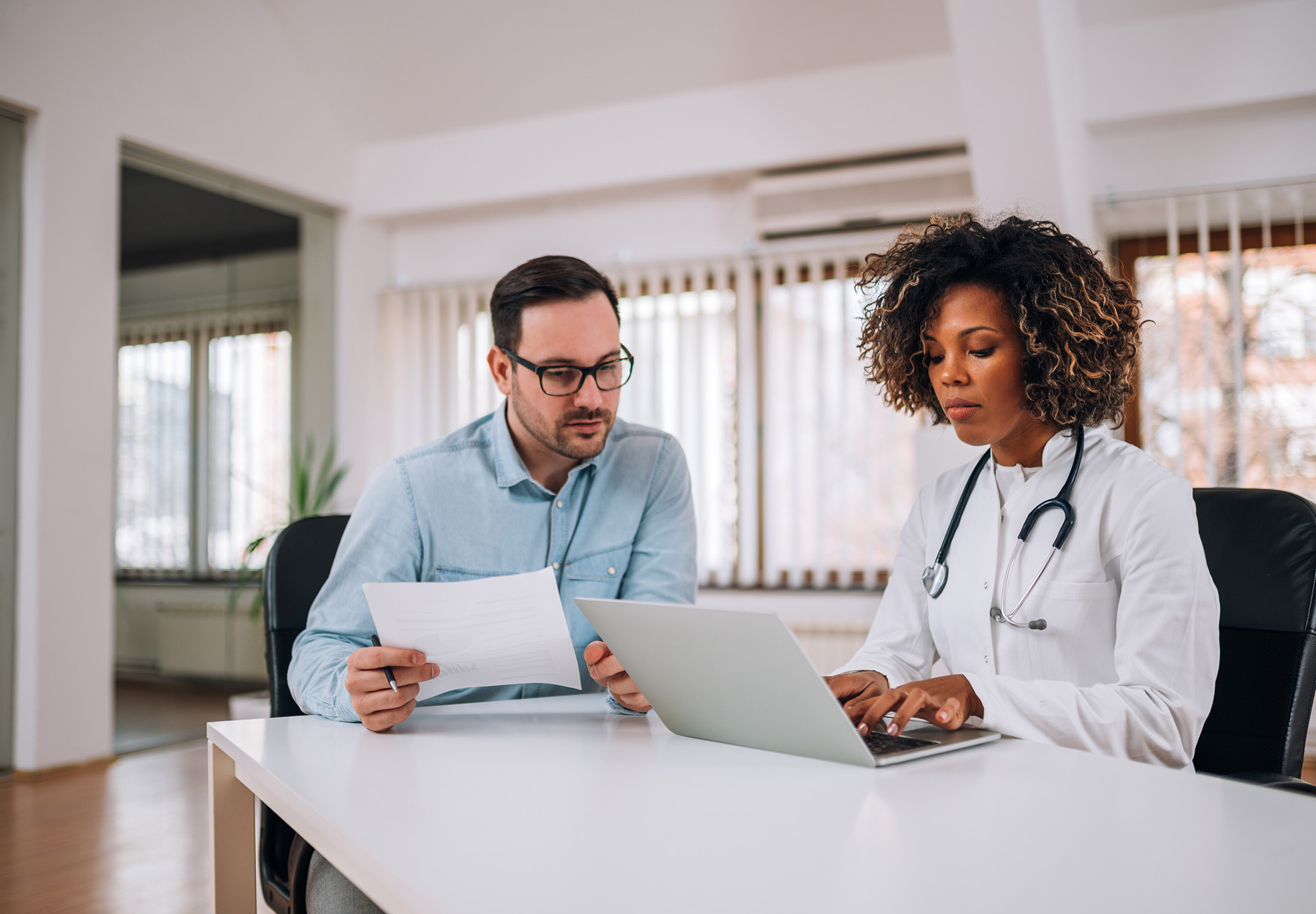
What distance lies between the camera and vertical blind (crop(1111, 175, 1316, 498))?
4.00m

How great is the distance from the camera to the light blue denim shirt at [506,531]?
5.46 feet

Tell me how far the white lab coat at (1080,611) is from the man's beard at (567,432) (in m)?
0.56

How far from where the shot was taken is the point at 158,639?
4.38 m

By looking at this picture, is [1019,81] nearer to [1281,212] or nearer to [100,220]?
[1281,212]

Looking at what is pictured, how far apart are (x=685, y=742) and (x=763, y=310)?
377 cm

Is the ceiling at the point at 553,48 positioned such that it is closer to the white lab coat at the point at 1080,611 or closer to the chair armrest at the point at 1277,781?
the white lab coat at the point at 1080,611

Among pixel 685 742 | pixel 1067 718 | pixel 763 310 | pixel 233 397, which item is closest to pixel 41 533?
pixel 233 397

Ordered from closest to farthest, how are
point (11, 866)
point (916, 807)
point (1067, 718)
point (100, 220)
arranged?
point (916, 807)
point (1067, 718)
point (11, 866)
point (100, 220)

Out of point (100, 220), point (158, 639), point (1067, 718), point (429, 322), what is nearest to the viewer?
point (1067, 718)

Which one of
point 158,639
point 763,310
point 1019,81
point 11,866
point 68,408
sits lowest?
point 11,866

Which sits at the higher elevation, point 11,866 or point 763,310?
point 763,310

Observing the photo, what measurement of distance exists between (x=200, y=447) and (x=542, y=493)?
3.47m

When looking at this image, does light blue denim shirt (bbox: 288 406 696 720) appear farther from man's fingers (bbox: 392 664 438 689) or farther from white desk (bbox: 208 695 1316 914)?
white desk (bbox: 208 695 1316 914)

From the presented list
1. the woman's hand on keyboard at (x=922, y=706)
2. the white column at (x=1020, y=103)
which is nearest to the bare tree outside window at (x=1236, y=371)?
the white column at (x=1020, y=103)
